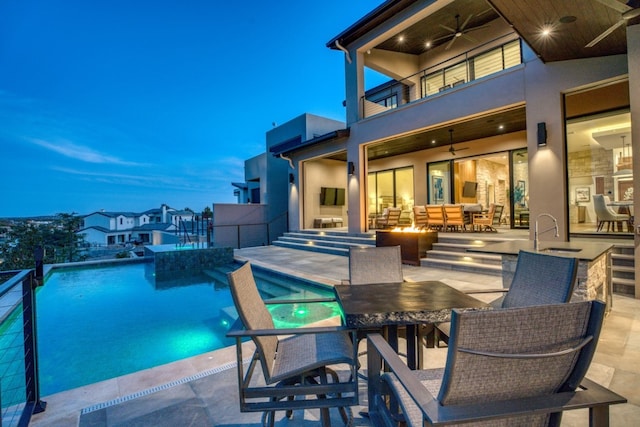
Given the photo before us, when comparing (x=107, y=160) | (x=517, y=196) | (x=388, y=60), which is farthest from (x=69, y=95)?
(x=517, y=196)

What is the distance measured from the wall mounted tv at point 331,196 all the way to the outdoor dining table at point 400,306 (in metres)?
10.5

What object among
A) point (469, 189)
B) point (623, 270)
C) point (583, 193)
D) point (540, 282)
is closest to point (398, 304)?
point (540, 282)

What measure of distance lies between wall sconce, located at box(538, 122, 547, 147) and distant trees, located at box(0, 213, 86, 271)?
48.2ft

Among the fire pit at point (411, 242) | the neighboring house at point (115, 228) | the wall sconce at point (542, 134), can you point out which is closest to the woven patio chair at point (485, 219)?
the fire pit at point (411, 242)

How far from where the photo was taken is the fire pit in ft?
21.9

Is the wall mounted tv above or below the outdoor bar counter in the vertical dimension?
above

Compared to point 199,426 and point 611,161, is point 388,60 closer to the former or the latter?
point 611,161

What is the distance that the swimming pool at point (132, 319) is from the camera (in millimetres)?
3477

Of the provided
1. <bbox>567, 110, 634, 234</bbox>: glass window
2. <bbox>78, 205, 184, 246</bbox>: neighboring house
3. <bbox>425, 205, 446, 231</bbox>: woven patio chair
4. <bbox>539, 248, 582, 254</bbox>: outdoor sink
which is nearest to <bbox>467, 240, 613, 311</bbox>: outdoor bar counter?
<bbox>539, 248, 582, 254</bbox>: outdoor sink

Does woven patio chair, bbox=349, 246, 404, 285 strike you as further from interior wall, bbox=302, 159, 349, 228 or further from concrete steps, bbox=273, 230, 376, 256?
interior wall, bbox=302, 159, 349, 228

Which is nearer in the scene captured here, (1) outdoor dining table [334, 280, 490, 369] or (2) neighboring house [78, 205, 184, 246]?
(1) outdoor dining table [334, 280, 490, 369]

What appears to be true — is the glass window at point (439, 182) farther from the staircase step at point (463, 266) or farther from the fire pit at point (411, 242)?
the staircase step at point (463, 266)

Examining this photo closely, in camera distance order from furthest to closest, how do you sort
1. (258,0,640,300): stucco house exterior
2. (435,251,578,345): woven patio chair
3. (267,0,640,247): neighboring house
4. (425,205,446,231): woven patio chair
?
(425,205,446,231): woven patio chair → (267,0,640,247): neighboring house → (258,0,640,300): stucco house exterior → (435,251,578,345): woven patio chair

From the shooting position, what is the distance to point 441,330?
2.11 meters
